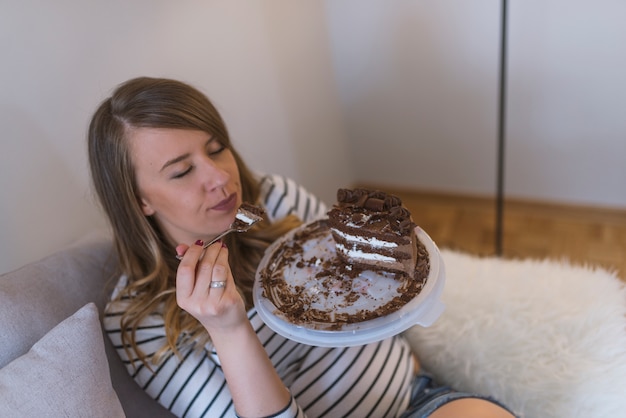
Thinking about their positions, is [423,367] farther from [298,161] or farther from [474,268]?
[298,161]

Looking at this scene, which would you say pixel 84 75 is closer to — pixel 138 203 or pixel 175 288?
pixel 138 203

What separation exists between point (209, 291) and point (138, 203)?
31 cm

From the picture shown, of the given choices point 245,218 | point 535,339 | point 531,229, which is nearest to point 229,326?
point 245,218

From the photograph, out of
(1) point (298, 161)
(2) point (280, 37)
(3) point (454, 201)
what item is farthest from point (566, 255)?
(2) point (280, 37)

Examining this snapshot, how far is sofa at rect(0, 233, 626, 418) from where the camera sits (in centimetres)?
85

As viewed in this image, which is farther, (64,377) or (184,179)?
(184,179)

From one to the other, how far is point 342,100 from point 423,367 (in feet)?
4.34

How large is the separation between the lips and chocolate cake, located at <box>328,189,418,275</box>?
7.3 inches

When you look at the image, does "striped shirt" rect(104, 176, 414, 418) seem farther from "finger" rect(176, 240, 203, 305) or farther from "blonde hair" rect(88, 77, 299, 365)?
"finger" rect(176, 240, 203, 305)

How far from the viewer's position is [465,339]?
3.92 ft

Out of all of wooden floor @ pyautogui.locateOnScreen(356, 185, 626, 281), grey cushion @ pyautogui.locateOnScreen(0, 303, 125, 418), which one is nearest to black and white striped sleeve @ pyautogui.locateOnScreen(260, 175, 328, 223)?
grey cushion @ pyautogui.locateOnScreen(0, 303, 125, 418)

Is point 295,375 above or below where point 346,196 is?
below

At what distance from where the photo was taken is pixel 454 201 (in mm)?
2348

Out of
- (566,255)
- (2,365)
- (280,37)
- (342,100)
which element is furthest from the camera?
(342,100)
